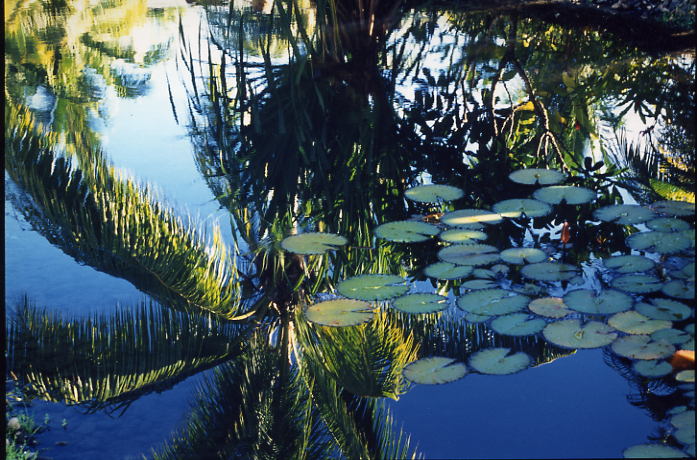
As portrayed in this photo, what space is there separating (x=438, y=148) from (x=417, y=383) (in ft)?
6.09

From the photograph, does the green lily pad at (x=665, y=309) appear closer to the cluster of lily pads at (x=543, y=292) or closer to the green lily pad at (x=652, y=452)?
the cluster of lily pads at (x=543, y=292)

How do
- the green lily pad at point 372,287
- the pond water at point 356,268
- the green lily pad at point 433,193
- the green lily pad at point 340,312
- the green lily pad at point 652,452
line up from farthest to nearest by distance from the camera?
the green lily pad at point 433,193 < the green lily pad at point 372,287 < the green lily pad at point 340,312 < the pond water at point 356,268 < the green lily pad at point 652,452

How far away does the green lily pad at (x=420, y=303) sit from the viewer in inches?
97.5

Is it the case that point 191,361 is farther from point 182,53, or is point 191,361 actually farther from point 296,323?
point 182,53

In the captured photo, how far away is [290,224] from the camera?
312 centimetres

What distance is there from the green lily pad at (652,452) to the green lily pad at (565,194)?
1.34 m

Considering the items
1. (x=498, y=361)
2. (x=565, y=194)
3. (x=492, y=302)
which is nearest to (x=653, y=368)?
(x=498, y=361)

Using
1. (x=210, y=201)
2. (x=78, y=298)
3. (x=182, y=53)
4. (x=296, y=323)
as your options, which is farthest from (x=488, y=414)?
(x=182, y=53)

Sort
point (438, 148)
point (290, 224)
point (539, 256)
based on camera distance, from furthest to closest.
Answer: point (438, 148), point (290, 224), point (539, 256)

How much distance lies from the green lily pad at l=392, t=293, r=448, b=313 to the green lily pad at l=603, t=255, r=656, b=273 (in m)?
0.62

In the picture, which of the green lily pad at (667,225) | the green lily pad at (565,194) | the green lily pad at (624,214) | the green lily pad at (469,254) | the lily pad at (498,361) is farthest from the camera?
the green lily pad at (565,194)

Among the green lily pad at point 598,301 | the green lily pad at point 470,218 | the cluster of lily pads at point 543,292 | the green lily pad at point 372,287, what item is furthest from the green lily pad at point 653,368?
the green lily pad at point 470,218

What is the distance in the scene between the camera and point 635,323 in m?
2.29

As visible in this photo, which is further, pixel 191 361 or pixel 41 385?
pixel 191 361
